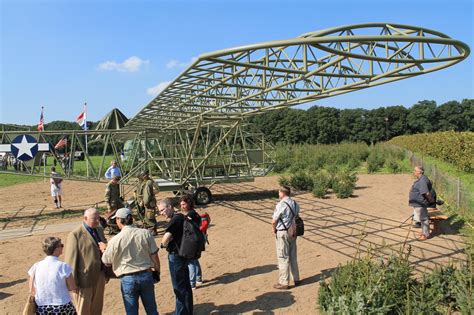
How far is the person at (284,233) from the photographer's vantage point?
6.09m

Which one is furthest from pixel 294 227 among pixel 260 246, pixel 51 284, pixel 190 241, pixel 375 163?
pixel 375 163

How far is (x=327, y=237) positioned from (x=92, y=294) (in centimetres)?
645

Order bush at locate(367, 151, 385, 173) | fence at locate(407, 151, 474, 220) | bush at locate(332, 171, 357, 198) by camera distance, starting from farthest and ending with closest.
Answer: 1. bush at locate(367, 151, 385, 173)
2. bush at locate(332, 171, 357, 198)
3. fence at locate(407, 151, 474, 220)

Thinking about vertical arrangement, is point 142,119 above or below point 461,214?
above

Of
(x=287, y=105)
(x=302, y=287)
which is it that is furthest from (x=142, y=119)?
(x=302, y=287)

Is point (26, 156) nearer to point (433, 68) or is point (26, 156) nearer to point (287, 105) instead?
point (287, 105)

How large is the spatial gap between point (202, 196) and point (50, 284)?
10767mm

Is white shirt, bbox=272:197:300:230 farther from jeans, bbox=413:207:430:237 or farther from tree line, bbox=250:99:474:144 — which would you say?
tree line, bbox=250:99:474:144

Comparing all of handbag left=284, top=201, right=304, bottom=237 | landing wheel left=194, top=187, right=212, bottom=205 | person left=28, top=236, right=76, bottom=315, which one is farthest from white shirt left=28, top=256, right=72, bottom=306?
landing wheel left=194, top=187, right=212, bottom=205

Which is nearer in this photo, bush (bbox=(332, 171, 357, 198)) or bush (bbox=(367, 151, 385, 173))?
bush (bbox=(332, 171, 357, 198))

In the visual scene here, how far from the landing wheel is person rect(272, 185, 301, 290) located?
835 cm

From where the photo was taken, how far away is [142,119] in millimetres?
14719

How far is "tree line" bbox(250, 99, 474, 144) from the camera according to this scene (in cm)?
8925

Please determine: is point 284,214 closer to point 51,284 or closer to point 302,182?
point 51,284
